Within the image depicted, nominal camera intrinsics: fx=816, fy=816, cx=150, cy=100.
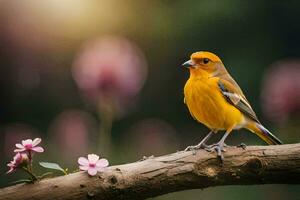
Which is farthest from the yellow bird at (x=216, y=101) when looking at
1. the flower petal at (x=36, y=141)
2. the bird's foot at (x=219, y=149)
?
the flower petal at (x=36, y=141)

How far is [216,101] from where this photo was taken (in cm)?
197

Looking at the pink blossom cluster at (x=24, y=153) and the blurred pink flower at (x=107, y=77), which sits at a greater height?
the blurred pink flower at (x=107, y=77)

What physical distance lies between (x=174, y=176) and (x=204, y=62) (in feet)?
1.12

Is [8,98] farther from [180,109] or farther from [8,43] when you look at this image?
[180,109]

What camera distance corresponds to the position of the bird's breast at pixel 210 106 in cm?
192

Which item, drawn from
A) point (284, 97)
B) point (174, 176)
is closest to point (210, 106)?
point (174, 176)

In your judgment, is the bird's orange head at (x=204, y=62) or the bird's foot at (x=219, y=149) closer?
the bird's foot at (x=219, y=149)

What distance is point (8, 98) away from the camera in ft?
16.0

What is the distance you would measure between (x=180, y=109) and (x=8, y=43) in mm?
1182

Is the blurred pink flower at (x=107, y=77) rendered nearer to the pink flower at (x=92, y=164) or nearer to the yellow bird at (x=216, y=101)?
the yellow bird at (x=216, y=101)

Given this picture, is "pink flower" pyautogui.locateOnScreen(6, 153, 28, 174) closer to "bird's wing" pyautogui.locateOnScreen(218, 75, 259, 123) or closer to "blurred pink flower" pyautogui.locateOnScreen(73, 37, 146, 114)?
"bird's wing" pyautogui.locateOnScreen(218, 75, 259, 123)

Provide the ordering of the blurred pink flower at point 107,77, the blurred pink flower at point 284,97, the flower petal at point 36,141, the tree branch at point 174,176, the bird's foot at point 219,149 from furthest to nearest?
the blurred pink flower at point 284,97
the blurred pink flower at point 107,77
the bird's foot at point 219,149
the tree branch at point 174,176
the flower petal at point 36,141

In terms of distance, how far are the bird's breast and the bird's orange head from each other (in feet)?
0.10

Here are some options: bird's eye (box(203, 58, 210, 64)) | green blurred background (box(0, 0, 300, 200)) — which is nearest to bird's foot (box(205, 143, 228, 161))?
bird's eye (box(203, 58, 210, 64))
